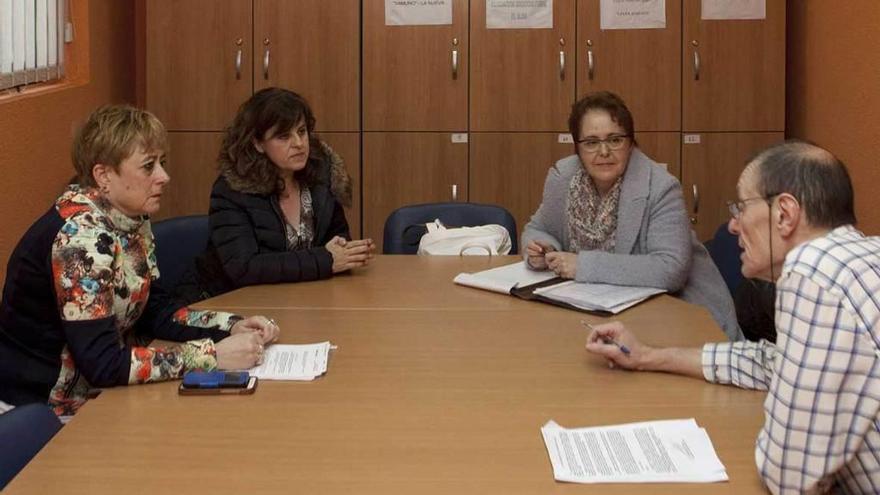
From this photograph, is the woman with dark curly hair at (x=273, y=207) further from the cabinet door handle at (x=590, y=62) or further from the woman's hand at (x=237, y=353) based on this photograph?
the cabinet door handle at (x=590, y=62)

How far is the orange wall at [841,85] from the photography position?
4.20 m

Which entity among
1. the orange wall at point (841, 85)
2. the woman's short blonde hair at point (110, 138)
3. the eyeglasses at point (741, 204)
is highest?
the orange wall at point (841, 85)

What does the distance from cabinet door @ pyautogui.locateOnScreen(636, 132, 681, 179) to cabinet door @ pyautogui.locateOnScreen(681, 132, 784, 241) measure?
0.12 feet

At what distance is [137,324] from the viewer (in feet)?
8.59

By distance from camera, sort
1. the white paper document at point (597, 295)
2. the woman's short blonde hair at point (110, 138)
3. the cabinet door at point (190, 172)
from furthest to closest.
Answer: the cabinet door at point (190, 172), the white paper document at point (597, 295), the woman's short blonde hair at point (110, 138)

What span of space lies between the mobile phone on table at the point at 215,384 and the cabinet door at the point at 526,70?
3.31 meters

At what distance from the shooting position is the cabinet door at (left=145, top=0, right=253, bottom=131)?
514 cm

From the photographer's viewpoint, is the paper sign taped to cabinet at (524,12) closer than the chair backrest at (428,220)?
No

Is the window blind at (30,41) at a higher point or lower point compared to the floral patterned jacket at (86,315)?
higher

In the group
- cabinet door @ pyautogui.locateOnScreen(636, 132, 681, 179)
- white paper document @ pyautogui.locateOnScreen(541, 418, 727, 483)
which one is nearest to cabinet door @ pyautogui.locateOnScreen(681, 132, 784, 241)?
cabinet door @ pyautogui.locateOnScreen(636, 132, 681, 179)

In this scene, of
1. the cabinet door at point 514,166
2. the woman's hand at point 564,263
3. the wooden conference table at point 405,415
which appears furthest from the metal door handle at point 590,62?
the wooden conference table at point 405,415

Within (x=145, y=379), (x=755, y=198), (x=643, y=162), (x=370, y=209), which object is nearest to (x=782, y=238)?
(x=755, y=198)

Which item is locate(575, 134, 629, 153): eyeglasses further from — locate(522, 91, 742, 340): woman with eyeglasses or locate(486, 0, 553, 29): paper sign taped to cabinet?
locate(486, 0, 553, 29): paper sign taped to cabinet

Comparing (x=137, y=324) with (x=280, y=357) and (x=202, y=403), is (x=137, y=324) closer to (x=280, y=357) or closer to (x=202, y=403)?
(x=280, y=357)
